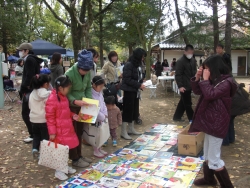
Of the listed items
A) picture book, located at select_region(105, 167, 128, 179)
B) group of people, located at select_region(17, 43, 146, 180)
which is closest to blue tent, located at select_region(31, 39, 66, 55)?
group of people, located at select_region(17, 43, 146, 180)

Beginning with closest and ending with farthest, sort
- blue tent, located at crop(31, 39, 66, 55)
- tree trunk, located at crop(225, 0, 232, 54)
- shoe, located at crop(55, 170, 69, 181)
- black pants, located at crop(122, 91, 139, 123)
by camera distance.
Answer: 1. shoe, located at crop(55, 170, 69, 181)
2. black pants, located at crop(122, 91, 139, 123)
3. tree trunk, located at crop(225, 0, 232, 54)
4. blue tent, located at crop(31, 39, 66, 55)

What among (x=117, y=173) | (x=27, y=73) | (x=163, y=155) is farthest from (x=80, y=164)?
(x=27, y=73)

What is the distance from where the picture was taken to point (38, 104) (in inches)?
152

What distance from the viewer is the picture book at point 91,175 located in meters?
3.39

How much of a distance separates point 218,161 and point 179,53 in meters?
20.1

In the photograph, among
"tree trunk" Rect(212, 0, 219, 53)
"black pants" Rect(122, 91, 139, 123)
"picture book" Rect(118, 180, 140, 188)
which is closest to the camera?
"picture book" Rect(118, 180, 140, 188)

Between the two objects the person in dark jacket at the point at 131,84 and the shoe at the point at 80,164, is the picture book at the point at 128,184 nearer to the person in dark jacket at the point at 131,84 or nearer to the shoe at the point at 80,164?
the shoe at the point at 80,164

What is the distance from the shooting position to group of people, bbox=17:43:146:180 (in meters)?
3.28

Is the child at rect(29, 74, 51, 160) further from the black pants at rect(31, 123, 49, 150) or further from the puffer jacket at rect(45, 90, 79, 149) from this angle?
the puffer jacket at rect(45, 90, 79, 149)

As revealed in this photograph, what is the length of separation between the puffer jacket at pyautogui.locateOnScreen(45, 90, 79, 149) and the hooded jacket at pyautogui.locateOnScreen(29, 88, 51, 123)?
562mm

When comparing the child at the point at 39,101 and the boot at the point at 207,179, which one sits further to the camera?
the child at the point at 39,101

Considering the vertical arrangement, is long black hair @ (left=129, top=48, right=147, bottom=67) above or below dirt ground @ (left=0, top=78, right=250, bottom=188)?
above

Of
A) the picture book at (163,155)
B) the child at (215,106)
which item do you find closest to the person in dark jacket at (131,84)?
the picture book at (163,155)

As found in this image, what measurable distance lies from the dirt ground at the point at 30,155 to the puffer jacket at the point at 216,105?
90 cm
